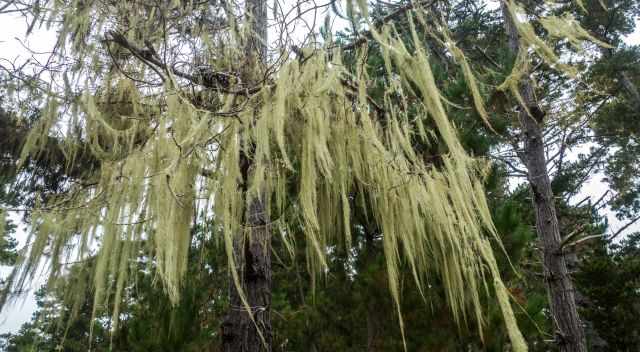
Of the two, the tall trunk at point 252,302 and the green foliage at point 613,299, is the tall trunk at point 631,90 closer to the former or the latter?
the green foliage at point 613,299

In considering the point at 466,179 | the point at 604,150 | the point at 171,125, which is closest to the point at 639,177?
the point at 604,150

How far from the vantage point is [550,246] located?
2.65 meters

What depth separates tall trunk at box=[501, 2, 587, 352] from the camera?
8.12 feet

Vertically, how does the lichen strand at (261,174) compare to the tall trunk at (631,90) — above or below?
below

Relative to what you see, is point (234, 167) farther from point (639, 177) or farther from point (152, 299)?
point (639, 177)

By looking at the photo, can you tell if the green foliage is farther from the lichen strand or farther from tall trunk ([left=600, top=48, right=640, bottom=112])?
the lichen strand

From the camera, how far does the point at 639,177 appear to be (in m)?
8.52

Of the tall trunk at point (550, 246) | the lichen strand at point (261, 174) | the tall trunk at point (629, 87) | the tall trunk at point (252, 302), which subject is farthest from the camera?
the tall trunk at point (629, 87)

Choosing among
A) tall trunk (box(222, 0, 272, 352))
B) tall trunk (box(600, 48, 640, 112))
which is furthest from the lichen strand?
tall trunk (box(600, 48, 640, 112))

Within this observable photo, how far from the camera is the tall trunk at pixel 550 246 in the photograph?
97.4 inches

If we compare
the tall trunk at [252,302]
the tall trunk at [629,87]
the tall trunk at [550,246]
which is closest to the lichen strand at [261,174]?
the tall trunk at [252,302]

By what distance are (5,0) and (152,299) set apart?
1.47 metres

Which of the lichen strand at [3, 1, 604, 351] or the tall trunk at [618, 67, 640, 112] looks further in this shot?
the tall trunk at [618, 67, 640, 112]

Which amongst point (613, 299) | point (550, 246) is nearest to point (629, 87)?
point (613, 299)
